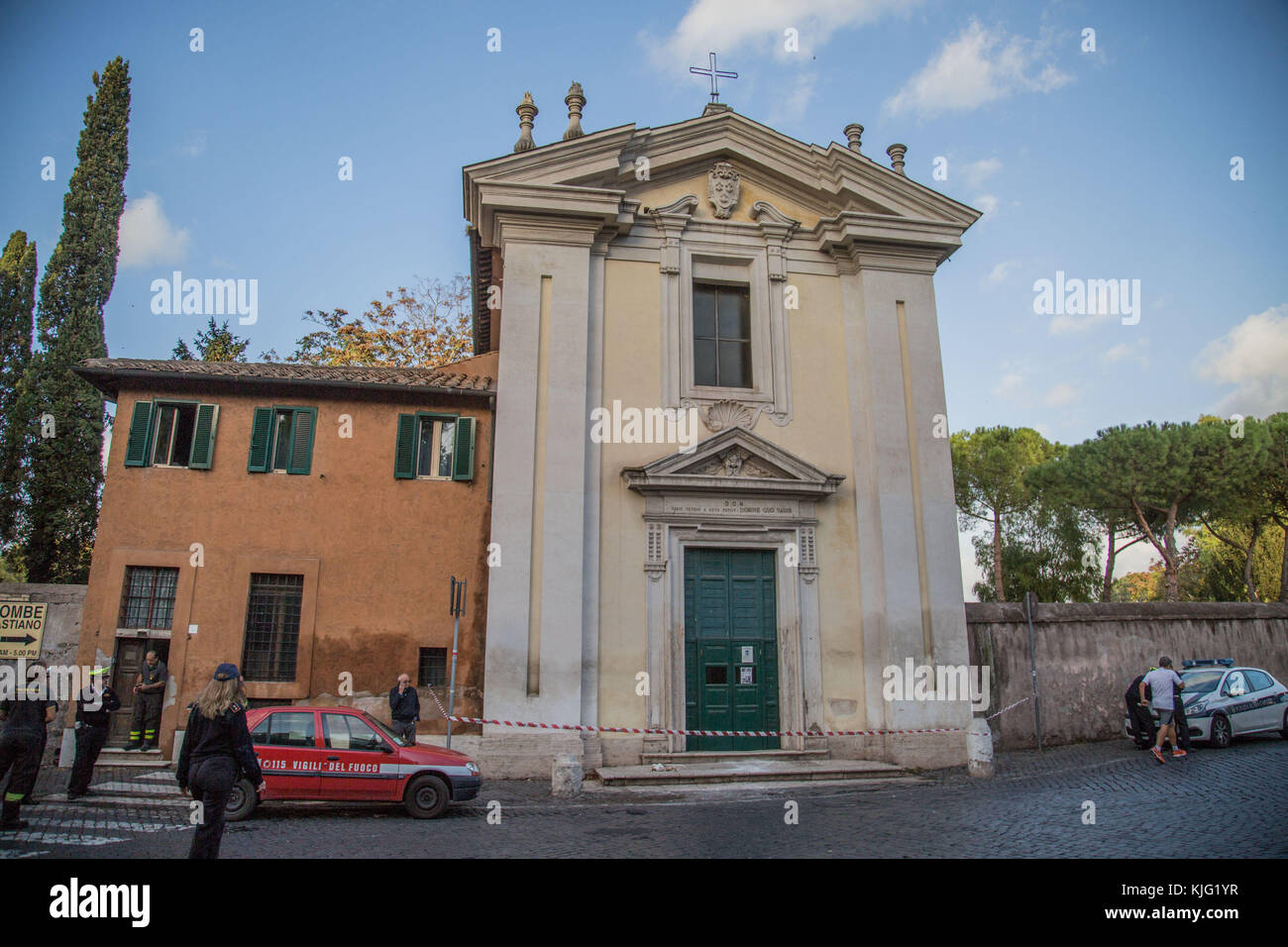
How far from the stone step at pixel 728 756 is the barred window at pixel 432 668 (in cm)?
368

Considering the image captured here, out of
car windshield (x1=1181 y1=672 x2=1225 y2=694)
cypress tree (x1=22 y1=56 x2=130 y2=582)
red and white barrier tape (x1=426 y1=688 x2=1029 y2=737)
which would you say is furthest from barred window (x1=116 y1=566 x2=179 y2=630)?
car windshield (x1=1181 y1=672 x2=1225 y2=694)

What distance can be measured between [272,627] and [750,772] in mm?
8102

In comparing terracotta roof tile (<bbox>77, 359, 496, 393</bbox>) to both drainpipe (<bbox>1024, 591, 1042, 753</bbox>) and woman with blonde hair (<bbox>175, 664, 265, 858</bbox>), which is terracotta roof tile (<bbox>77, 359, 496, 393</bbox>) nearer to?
woman with blonde hair (<bbox>175, 664, 265, 858</bbox>)

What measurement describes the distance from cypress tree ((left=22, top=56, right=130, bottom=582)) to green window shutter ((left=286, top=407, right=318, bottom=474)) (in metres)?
11.4

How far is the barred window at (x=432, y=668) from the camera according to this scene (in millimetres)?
14078

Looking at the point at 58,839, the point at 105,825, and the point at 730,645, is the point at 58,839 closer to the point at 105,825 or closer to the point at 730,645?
the point at 105,825

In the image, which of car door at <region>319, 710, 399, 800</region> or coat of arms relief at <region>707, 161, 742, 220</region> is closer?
car door at <region>319, 710, 399, 800</region>

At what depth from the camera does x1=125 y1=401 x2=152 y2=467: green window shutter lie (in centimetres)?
1427

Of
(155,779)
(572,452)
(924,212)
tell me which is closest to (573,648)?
(572,452)

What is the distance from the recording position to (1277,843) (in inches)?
283

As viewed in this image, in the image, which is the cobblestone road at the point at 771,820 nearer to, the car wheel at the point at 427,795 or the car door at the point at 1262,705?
the car wheel at the point at 427,795
